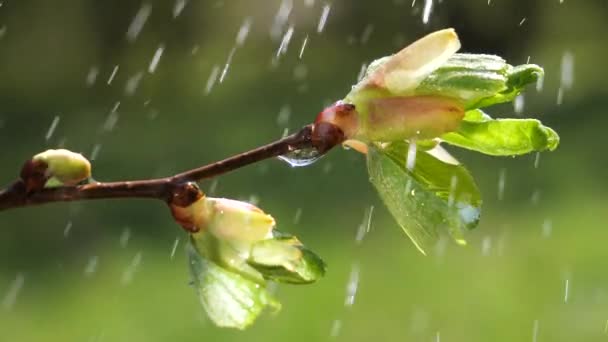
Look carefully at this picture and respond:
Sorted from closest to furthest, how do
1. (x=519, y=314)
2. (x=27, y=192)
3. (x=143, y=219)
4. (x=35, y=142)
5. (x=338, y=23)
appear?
1. (x=27, y=192)
2. (x=519, y=314)
3. (x=143, y=219)
4. (x=35, y=142)
5. (x=338, y=23)

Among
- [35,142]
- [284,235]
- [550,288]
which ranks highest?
[284,235]

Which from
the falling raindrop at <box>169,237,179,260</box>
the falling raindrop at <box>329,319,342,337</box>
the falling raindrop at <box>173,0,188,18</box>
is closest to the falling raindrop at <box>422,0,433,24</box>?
the falling raindrop at <box>173,0,188,18</box>

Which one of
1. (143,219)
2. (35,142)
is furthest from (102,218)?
(35,142)

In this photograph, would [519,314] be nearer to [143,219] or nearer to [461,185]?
[143,219]

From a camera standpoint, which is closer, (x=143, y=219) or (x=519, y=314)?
(x=519, y=314)

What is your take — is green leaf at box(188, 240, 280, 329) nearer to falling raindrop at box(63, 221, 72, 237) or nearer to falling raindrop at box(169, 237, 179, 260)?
falling raindrop at box(169, 237, 179, 260)
